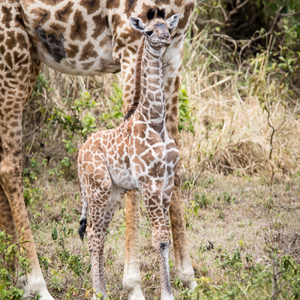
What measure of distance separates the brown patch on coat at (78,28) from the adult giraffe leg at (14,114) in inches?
16.0

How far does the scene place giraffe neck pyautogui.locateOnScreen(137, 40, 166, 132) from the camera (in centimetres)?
376

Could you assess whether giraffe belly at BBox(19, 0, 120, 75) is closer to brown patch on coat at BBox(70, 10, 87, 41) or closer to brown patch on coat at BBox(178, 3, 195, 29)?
brown patch on coat at BBox(70, 10, 87, 41)

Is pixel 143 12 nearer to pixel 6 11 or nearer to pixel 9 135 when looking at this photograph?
pixel 6 11

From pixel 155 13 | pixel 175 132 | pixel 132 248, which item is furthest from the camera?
pixel 175 132

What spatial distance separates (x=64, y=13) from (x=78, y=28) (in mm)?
163

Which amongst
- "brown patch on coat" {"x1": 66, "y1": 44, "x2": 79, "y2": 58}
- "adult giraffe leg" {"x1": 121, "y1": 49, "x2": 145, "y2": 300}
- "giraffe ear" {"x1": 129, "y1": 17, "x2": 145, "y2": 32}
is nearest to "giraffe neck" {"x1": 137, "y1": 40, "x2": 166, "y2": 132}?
"giraffe ear" {"x1": 129, "y1": 17, "x2": 145, "y2": 32}

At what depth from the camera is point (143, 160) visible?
3.70m

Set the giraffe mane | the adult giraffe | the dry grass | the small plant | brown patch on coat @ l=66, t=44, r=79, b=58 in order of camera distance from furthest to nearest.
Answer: the dry grass
brown patch on coat @ l=66, t=44, r=79, b=58
the adult giraffe
the giraffe mane
the small plant

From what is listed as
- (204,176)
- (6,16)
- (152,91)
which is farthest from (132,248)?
(204,176)

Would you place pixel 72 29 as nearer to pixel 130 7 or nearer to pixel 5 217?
pixel 130 7

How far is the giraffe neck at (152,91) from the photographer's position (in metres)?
3.76

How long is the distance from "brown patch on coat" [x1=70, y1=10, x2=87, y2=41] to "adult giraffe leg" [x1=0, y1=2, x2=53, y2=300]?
0.41m

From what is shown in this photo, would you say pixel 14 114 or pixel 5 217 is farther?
pixel 5 217

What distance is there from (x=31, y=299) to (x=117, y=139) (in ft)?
5.08
